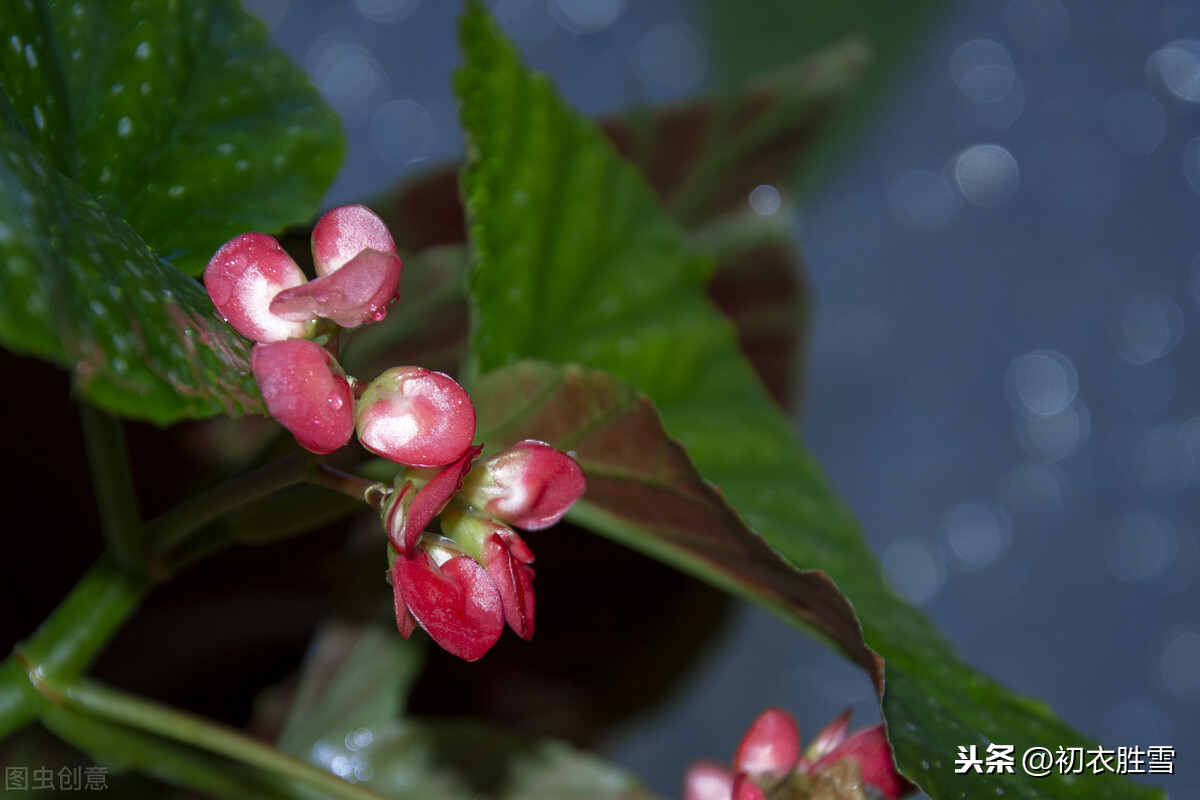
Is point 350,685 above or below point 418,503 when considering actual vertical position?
below

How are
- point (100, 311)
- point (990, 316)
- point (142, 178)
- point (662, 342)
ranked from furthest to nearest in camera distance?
point (990, 316), point (662, 342), point (142, 178), point (100, 311)

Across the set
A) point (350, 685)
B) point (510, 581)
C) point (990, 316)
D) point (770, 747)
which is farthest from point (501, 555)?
point (990, 316)

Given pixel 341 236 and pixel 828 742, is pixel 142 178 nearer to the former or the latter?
pixel 341 236

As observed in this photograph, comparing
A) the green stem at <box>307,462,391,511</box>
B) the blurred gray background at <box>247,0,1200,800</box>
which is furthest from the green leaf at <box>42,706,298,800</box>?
the blurred gray background at <box>247,0,1200,800</box>

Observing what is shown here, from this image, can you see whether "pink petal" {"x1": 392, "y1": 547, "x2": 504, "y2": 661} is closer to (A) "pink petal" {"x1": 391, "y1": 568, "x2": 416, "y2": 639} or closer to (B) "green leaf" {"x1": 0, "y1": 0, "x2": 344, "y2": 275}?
(A) "pink petal" {"x1": 391, "y1": 568, "x2": 416, "y2": 639}

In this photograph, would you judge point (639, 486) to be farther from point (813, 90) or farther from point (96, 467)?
point (813, 90)

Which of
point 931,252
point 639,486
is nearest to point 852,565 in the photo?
point 639,486

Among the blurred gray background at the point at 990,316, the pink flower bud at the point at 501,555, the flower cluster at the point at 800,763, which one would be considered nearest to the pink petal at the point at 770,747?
the flower cluster at the point at 800,763
